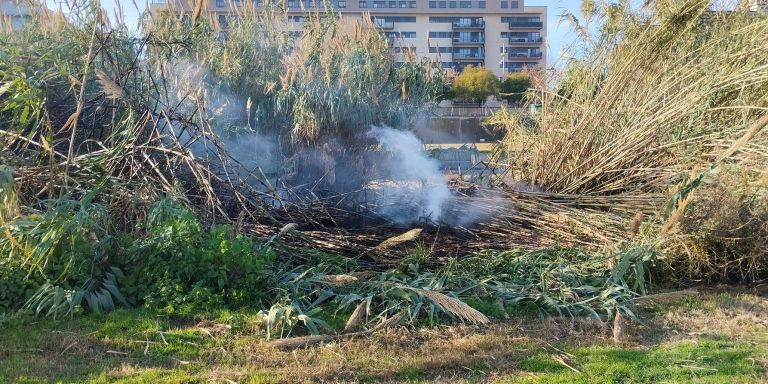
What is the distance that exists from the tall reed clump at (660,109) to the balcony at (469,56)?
198 ft

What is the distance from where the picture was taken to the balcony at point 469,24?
236ft

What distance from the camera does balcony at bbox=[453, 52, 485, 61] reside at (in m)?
68.2

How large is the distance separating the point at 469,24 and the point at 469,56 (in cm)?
541

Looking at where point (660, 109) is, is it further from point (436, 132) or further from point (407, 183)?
point (436, 132)

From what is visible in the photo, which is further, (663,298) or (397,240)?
(397,240)

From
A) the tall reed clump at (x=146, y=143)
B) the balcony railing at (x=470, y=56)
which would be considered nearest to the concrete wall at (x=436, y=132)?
the tall reed clump at (x=146, y=143)

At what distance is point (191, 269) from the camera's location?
4754 millimetres

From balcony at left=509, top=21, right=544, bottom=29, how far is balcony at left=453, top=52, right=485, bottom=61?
7.27 m

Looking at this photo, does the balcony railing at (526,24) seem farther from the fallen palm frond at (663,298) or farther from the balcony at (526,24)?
the fallen palm frond at (663,298)

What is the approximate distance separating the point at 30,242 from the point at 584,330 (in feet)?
13.3

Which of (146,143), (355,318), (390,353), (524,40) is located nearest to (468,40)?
(524,40)

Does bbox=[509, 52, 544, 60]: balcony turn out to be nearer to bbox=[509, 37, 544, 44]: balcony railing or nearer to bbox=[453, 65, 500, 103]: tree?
bbox=[509, 37, 544, 44]: balcony railing

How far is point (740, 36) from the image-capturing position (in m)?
6.95

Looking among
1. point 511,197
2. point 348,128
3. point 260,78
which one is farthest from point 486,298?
point 260,78
